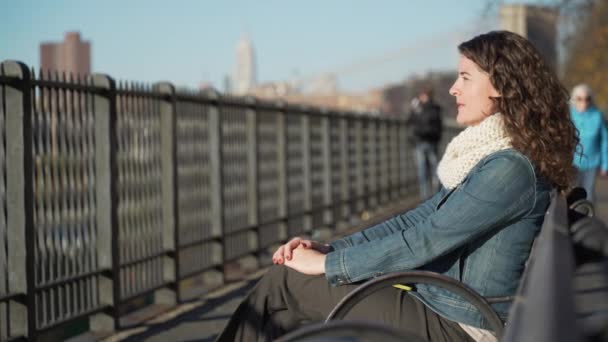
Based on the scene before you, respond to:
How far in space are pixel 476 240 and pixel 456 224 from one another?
13 cm

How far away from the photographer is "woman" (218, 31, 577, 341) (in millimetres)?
3875

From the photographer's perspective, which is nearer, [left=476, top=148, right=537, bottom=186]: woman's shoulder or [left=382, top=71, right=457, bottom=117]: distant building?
[left=476, top=148, right=537, bottom=186]: woman's shoulder

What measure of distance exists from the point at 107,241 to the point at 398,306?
15.1ft

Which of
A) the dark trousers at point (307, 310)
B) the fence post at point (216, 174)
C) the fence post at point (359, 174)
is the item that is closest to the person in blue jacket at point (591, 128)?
the fence post at point (216, 174)

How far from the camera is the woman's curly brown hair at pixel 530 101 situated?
4.04m

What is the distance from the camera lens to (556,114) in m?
4.11

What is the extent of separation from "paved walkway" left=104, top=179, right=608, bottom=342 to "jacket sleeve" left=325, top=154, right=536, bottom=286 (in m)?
3.81

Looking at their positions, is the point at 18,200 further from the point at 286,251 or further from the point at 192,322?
the point at 286,251

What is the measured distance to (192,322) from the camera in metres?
8.59

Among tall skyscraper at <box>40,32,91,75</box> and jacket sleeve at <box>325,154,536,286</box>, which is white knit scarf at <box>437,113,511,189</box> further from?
tall skyscraper at <box>40,32,91,75</box>

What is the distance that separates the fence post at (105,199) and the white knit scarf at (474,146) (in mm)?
4260

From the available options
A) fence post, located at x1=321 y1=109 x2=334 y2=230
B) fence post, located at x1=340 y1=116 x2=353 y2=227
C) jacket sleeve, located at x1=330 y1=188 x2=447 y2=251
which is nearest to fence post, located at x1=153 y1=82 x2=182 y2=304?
jacket sleeve, located at x1=330 y1=188 x2=447 y2=251

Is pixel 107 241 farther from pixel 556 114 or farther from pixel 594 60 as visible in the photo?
pixel 594 60

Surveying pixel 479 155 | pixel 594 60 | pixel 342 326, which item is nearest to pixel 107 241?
pixel 479 155
